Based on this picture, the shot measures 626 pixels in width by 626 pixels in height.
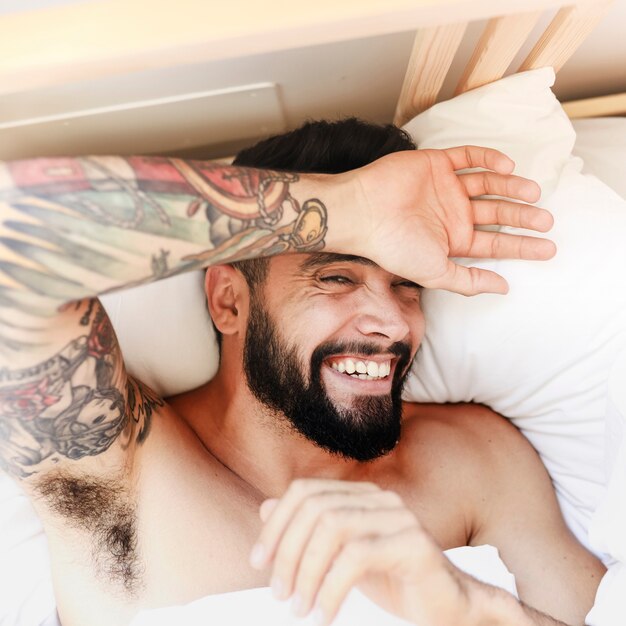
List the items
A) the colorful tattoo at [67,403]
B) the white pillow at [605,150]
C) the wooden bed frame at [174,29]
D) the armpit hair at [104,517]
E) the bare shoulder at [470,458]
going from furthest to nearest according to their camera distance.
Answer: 1. the white pillow at [605,150]
2. the bare shoulder at [470,458]
3. the armpit hair at [104,517]
4. the colorful tattoo at [67,403]
5. the wooden bed frame at [174,29]

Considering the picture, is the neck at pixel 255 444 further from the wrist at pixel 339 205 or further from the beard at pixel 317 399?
the wrist at pixel 339 205

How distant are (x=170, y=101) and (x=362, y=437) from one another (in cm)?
67

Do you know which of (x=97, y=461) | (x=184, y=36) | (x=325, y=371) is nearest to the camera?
(x=184, y=36)

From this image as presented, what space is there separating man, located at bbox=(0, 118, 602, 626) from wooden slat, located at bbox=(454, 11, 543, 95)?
0.49 feet

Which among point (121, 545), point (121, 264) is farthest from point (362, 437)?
point (121, 264)

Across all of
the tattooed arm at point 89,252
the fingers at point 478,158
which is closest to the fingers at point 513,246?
the fingers at point 478,158

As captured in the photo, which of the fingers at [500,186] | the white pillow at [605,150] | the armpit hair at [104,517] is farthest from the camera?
the white pillow at [605,150]

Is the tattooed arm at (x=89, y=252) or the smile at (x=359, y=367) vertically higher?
the tattooed arm at (x=89, y=252)

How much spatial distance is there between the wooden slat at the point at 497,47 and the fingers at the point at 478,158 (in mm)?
138

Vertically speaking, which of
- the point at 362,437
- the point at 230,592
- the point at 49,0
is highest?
the point at 49,0

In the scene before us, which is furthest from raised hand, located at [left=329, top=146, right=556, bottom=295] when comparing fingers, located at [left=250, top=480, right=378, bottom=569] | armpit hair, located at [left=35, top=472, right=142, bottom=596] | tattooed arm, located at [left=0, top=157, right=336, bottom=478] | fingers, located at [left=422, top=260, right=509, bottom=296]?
armpit hair, located at [left=35, top=472, right=142, bottom=596]

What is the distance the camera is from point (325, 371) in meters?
1.00

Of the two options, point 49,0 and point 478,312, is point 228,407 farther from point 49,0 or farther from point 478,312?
point 49,0

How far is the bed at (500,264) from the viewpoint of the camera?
0.97m
